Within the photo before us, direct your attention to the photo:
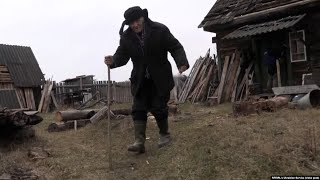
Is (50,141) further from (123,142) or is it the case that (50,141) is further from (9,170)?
(9,170)

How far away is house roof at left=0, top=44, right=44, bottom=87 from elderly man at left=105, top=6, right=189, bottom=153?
1575cm

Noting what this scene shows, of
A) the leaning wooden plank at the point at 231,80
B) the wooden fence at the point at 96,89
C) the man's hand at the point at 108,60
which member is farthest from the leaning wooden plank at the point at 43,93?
the man's hand at the point at 108,60

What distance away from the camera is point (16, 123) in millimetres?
7059

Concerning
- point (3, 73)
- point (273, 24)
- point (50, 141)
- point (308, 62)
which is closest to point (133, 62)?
point (50, 141)

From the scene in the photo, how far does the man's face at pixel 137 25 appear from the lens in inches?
228

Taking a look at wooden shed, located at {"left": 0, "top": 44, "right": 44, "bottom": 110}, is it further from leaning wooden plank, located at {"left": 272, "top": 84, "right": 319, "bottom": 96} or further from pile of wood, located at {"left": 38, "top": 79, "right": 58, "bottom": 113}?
leaning wooden plank, located at {"left": 272, "top": 84, "right": 319, "bottom": 96}

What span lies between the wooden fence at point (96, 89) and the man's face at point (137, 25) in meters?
14.8

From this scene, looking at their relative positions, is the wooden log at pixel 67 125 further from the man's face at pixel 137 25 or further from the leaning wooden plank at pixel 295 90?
the man's face at pixel 137 25

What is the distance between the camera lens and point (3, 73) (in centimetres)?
2030

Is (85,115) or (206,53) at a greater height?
(206,53)

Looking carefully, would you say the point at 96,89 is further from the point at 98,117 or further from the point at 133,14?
the point at 133,14

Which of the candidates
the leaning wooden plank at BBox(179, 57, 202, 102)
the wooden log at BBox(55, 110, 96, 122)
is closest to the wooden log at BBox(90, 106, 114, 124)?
the wooden log at BBox(55, 110, 96, 122)

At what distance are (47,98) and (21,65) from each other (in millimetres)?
2180

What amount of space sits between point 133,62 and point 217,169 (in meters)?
2.21
